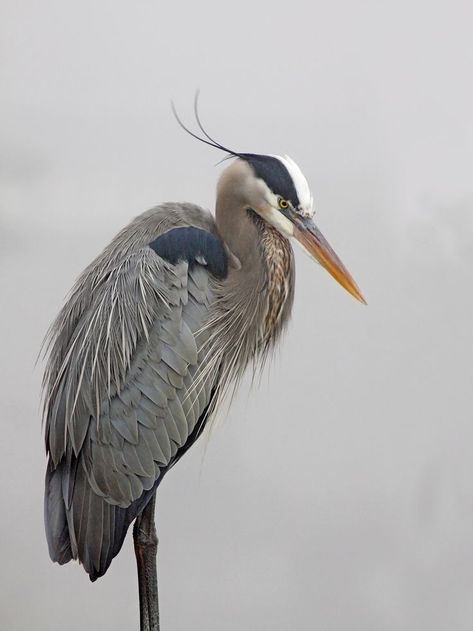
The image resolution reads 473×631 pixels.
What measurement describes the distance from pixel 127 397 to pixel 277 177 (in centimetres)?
50

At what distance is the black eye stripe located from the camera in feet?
6.94

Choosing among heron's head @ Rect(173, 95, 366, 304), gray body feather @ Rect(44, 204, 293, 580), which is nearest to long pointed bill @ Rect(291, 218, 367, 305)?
heron's head @ Rect(173, 95, 366, 304)

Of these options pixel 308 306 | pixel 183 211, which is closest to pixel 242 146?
pixel 308 306

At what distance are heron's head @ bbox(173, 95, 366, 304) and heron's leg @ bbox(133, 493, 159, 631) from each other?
591 mm

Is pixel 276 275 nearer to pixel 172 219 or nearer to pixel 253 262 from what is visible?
pixel 253 262

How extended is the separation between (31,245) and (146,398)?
1025 millimetres

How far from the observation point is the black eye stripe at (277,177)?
212 cm

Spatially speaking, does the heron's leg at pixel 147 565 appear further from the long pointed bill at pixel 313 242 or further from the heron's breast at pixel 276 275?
the long pointed bill at pixel 313 242

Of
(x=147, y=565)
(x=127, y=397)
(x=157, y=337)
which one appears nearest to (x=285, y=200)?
(x=157, y=337)

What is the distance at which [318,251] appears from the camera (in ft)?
7.00

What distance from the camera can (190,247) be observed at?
2.15 meters

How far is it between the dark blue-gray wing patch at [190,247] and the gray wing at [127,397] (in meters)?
0.02

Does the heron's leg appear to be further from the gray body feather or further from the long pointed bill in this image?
the long pointed bill

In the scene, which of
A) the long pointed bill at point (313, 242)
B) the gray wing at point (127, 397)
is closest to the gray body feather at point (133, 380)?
the gray wing at point (127, 397)
